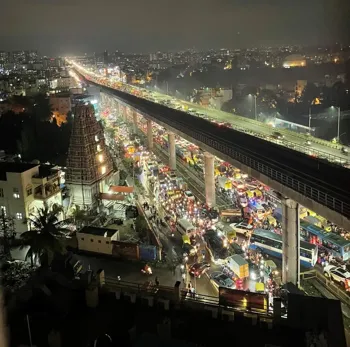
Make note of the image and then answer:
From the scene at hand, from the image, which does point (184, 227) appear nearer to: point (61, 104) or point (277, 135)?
point (277, 135)

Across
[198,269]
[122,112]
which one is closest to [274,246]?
[198,269]

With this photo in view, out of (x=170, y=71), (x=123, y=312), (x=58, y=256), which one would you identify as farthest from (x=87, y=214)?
(x=170, y=71)

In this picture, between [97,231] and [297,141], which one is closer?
[97,231]

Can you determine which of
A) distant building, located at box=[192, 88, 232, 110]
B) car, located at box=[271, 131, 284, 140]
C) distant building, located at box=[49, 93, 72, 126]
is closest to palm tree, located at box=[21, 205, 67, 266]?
car, located at box=[271, 131, 284, 140]

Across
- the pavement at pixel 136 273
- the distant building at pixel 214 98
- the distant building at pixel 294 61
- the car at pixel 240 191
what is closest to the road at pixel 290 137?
the car at pixel 240 191

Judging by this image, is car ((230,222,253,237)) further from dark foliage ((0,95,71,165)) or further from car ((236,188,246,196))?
dark foliage ((0,95,71,165))

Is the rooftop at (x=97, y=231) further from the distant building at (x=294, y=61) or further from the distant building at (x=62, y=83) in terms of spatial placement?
the distant building at (x=294, y=61)
